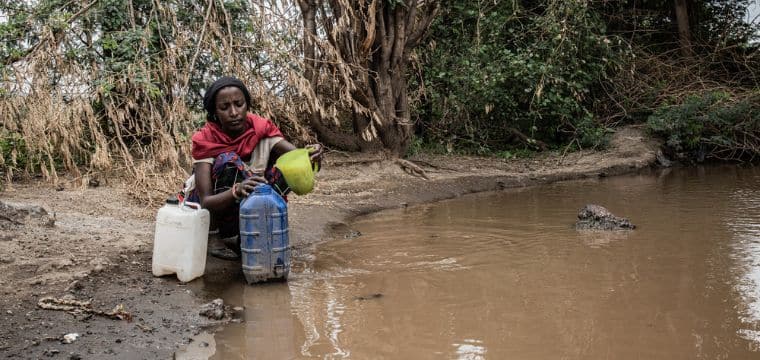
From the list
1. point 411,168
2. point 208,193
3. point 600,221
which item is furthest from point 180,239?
point 411,168

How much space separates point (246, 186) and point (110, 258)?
36.1 inches

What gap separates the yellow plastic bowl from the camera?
11.9 feet

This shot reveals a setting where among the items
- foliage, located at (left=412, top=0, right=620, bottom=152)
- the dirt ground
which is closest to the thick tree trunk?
foliage, located at (left=412, top=0, right=620, bottom=152)

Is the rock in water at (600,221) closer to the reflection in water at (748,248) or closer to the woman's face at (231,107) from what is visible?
the reflection in water at (748,248)

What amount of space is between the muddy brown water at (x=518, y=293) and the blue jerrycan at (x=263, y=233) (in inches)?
4.6

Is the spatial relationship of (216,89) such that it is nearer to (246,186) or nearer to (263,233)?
(246,186)

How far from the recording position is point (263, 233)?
353 cm

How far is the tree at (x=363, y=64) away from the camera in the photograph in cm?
724

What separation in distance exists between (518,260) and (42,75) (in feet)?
14.8

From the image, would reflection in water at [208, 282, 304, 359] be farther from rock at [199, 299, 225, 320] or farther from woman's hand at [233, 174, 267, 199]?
woman's hand at [233, 174, 267, 199]

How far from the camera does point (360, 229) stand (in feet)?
17.7

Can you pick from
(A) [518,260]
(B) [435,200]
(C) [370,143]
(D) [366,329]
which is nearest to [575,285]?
(A) [518,260]

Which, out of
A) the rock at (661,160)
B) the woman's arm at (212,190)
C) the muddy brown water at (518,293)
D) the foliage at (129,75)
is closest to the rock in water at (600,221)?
the muddy brown water at (518,293)

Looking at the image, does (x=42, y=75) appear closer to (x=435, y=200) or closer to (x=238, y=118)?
(x=238, y=118)
